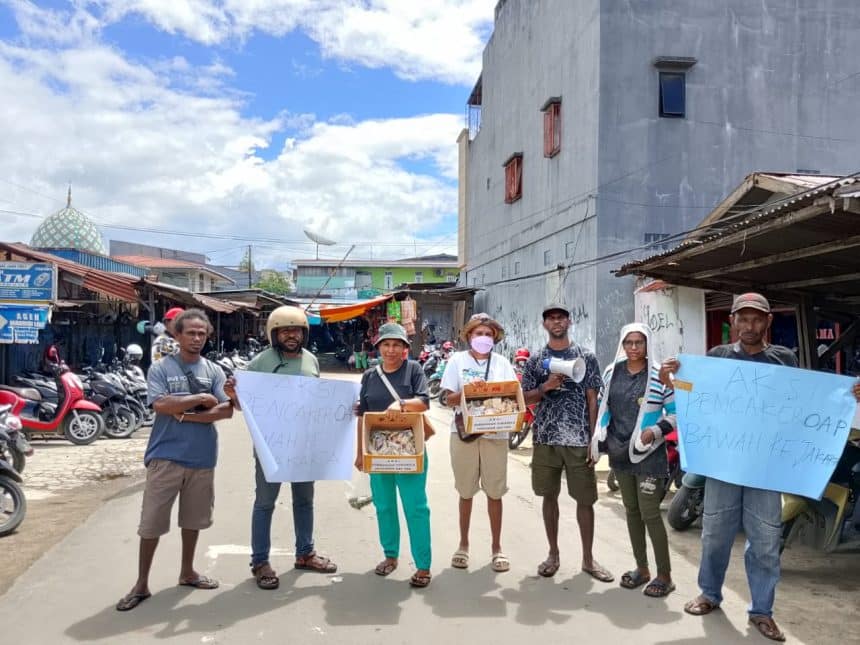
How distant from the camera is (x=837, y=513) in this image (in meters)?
5.07

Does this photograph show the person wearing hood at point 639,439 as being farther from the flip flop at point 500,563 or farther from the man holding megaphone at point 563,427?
the flip flop at point 500,563

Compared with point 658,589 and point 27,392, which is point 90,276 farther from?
point 658,589

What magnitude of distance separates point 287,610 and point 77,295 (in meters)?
14.1

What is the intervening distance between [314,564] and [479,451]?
54.2 inches

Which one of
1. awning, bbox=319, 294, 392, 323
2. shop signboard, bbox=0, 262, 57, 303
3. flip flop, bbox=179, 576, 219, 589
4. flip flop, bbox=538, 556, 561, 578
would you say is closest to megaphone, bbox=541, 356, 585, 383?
flip flop, bbox=538, 556, 561, 578

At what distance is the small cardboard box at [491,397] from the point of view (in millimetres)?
→ 4770

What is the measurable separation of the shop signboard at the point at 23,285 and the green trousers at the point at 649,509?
961cm

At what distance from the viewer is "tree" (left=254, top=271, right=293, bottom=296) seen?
6185cm

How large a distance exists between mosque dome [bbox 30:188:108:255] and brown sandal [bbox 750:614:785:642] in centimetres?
3732

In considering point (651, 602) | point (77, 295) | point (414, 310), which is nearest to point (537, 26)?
point (414, 310)

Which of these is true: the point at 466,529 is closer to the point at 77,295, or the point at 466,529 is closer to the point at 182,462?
the point at 182,462

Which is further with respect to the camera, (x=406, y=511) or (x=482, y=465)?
(x=482, y=465)

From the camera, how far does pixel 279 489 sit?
4.68 metres

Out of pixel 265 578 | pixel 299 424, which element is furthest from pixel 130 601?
pixel 299 424
